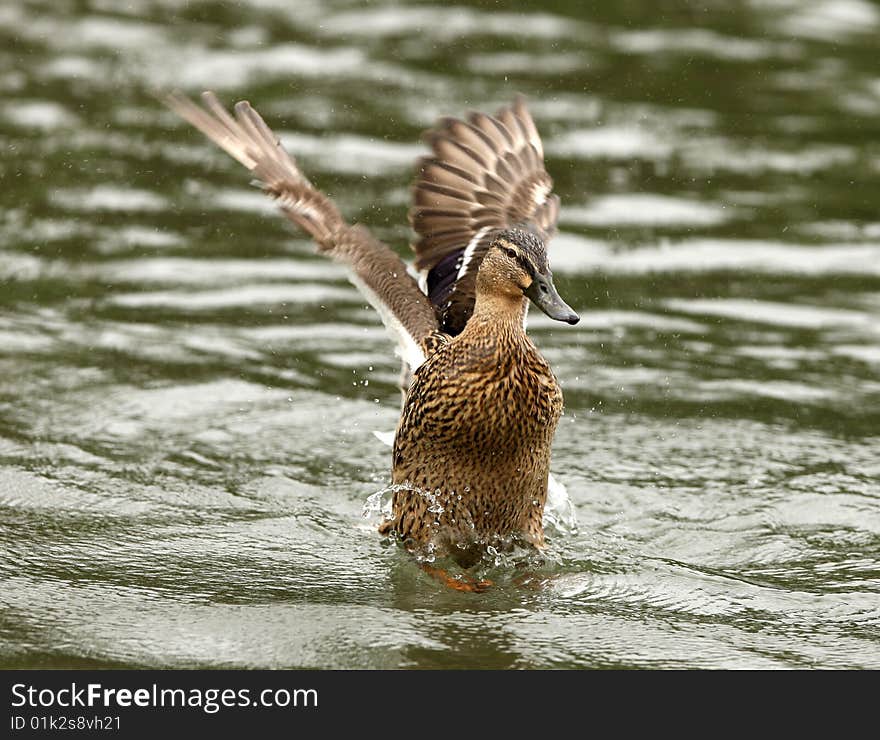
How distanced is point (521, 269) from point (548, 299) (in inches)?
8.3

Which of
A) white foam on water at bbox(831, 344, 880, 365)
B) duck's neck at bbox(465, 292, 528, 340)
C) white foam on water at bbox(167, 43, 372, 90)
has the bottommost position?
duck's neck at bbox(465, 292, 528, 340)

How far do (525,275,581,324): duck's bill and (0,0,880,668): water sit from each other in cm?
125

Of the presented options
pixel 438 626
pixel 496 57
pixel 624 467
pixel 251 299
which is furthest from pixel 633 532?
pixel 496 57

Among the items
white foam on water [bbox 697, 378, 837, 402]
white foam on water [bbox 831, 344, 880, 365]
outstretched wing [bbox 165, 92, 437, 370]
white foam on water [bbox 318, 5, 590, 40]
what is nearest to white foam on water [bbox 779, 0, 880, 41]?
white foam on water [bbox 318, 5, 590, 40]

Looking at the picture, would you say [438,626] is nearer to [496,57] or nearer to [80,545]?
[80,545]

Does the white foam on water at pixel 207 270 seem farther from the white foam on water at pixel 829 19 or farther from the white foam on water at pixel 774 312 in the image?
the white foam on water at pixel 829 19

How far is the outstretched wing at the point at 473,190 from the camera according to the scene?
28.9 ft

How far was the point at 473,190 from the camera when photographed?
9.01 m

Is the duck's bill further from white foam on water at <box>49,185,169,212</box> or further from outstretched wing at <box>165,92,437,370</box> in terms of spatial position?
white foam on water at <box>49,185,169,212</box>

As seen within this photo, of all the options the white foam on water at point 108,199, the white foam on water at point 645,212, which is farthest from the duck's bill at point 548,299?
the white foam on water at point 108,199

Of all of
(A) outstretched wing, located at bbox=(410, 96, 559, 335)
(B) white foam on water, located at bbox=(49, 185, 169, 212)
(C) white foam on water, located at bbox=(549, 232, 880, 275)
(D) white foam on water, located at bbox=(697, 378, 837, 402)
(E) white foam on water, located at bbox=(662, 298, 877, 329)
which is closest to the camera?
(A) outstretched wing, located at bbox=(410, 96, 559, 335)

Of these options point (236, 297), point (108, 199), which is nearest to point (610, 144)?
→ point (236, 297)

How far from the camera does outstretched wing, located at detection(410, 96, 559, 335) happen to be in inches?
346

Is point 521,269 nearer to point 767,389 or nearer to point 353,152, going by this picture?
point 767,389
